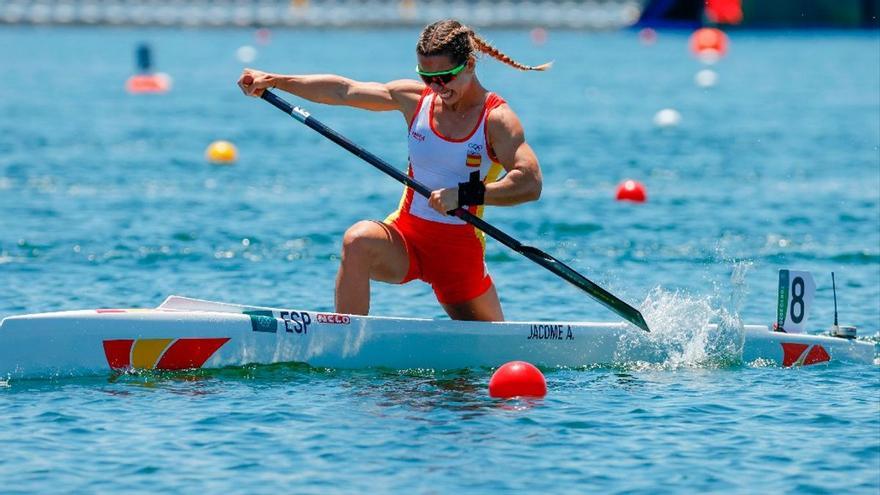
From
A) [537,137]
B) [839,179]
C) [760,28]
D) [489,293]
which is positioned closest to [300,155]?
[537,137]

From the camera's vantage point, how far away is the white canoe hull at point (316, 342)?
8.44 meters

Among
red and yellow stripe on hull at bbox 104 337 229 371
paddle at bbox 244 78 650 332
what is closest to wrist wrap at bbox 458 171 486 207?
paddle at bbox 244 78 650 332

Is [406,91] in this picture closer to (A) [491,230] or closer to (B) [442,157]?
(B) [442,157]

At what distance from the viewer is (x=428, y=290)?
41.7 ft

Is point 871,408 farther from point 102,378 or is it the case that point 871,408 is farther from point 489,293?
point 102,378

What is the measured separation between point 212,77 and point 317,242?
83.3 feet

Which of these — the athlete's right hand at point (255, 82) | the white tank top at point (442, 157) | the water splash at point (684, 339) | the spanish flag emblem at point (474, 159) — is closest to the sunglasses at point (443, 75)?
the white tank top at point (442, 157)

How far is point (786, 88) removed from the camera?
36125mm

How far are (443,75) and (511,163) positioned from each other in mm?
615

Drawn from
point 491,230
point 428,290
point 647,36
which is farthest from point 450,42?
point 647,36

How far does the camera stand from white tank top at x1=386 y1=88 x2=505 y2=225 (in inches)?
332

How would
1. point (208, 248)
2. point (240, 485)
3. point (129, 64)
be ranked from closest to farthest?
point (240, 485) < point (208, 248) < point (129, 64)

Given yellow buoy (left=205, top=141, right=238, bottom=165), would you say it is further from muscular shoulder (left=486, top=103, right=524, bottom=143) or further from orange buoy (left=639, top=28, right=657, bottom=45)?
orange buoy (left=639, top=28, right=657, bottom=45)

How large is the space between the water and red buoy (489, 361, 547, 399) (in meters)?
0.11
